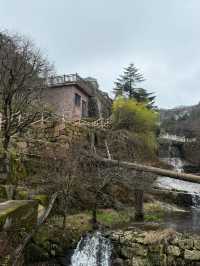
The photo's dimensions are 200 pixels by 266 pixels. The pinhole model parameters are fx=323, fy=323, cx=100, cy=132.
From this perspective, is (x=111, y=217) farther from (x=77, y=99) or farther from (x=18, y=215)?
(x=77, y=99)

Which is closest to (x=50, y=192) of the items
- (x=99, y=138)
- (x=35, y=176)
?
(x=35, y=176)

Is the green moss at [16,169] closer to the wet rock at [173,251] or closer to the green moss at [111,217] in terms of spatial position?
the green moss at [111,217]

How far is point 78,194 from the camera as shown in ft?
60.8

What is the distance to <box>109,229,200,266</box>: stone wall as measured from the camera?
1261 cm

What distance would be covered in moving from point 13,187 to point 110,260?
5.38 meters

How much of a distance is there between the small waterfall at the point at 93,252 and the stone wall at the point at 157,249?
38 cm

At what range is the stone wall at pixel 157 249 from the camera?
41.4 feet

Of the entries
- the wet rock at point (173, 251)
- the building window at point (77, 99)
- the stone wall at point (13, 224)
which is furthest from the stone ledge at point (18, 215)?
the building window at point (77, 99)

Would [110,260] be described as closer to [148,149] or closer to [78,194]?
[78,194]

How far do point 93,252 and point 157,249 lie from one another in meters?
2.69

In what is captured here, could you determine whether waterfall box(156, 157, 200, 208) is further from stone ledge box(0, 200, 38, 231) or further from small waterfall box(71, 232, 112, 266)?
stone ledge box(0, 200, 38, 231)

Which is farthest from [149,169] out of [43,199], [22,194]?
[22,194]

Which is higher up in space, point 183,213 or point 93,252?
point 93,252

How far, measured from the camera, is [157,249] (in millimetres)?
12906
